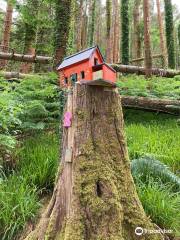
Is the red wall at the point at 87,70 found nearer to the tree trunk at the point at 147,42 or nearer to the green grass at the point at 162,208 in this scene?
the green grass at the point at 162,208

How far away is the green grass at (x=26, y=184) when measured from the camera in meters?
3.78

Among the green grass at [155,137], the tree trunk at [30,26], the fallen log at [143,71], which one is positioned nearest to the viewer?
the green grass at [155,137]

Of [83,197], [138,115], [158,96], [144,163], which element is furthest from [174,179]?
[158,96]

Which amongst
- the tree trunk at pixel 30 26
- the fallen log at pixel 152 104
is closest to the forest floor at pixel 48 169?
the fallen log at pixel 152 104

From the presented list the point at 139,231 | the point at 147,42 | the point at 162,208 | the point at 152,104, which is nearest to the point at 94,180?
the point at 139,231

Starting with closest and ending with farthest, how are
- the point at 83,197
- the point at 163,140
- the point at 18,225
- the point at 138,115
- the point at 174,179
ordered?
the point at 83,197
the point at 18,225
the point at 174,179
the point at 163,140
the point at 138,115

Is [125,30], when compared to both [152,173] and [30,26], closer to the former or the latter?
[30,26]

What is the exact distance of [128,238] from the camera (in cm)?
313

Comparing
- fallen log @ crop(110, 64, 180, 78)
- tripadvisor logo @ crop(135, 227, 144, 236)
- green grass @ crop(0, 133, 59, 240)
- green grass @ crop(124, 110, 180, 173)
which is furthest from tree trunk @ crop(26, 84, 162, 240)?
fallen log @ crop(110, 64, 180, 78)

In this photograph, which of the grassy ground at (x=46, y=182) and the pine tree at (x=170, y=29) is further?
the pine tree at (x=170, y=29)

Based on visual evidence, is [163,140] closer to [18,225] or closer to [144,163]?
[144,163]

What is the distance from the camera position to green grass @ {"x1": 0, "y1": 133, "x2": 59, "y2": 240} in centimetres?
378

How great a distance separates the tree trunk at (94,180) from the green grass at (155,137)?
2.13m

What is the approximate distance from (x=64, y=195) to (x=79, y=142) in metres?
0.58
